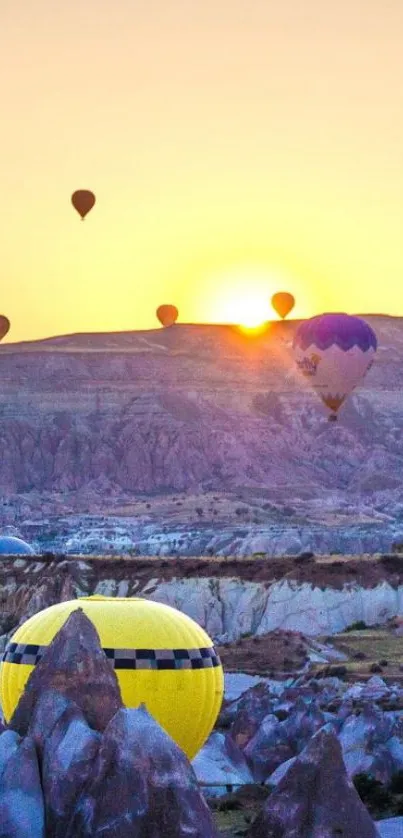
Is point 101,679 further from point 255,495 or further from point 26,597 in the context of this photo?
point 255,495

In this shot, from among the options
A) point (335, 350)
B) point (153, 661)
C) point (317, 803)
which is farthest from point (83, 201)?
point (317, 803)

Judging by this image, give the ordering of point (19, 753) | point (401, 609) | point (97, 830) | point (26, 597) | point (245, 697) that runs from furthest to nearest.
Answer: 1. point (26, 597)
2. point (401, 609)
3. point (245, 697)
4. point (19, 753)
5. point (97, 830)

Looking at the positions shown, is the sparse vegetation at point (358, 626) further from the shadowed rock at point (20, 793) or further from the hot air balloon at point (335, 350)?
the shadowed rock at point (20, 793)

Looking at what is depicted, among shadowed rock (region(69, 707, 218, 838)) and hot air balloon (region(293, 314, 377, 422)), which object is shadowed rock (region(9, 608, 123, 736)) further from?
hot air balloon (region(293, 314, 377, 422))

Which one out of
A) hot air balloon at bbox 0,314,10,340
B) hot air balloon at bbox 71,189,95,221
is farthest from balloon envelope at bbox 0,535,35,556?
hot air balloon at bbox 0,314,10,340

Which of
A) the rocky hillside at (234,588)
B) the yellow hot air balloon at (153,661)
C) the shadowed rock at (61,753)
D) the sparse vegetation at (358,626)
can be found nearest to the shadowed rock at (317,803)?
the shadowed rock at (61,753)

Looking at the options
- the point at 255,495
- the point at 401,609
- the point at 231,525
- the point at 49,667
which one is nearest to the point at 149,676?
the point at 49,667
